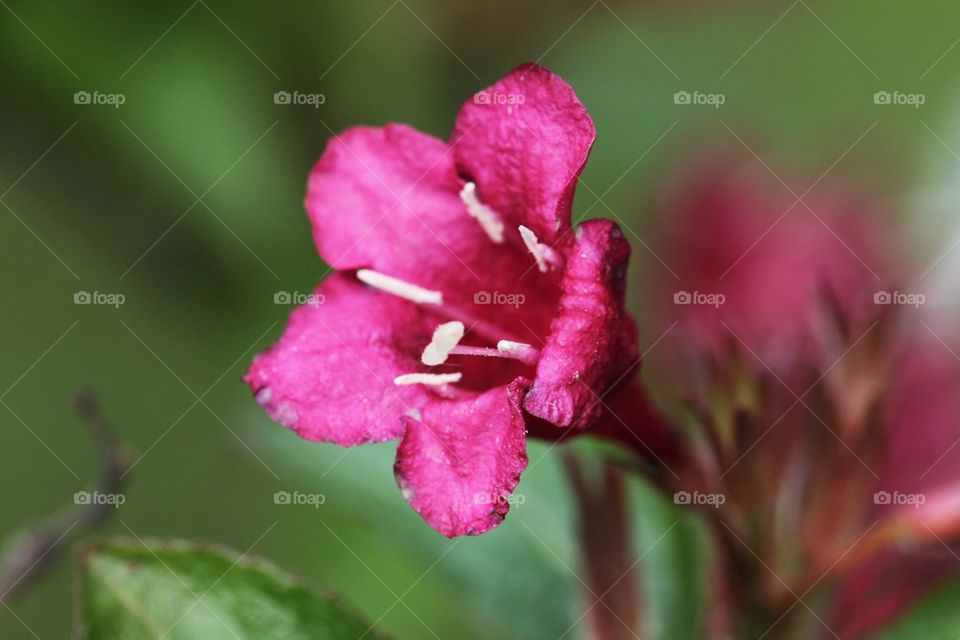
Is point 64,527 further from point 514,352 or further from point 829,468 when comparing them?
point 829,468

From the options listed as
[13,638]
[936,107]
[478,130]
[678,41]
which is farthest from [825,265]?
[13,638]

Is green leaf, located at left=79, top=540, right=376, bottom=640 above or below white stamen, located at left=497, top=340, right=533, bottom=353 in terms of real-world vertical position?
below

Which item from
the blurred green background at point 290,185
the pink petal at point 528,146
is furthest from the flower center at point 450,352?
the blurred green background at point 290,185

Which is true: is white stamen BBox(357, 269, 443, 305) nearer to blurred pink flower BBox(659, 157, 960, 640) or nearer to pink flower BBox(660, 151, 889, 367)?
blurred pink flower BBox(659, 157, 960, 640)

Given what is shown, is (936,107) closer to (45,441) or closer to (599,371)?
(599,371)

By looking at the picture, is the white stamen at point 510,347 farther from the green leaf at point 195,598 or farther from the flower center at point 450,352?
the green leaf at point 195,598

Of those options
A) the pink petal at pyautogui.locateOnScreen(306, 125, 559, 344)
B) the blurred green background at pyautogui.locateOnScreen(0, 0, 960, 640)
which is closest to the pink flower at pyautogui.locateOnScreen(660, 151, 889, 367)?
the blurred green background at pyautogui.locateOnScreen(0, 0, 960, 640)
